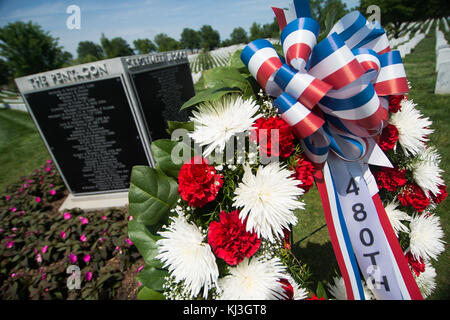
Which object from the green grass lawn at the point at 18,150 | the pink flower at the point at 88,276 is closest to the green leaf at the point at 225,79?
the pink flower at the point at 88,276

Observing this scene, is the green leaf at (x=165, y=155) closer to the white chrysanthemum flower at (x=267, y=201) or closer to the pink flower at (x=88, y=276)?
the white chrysanthemum flower at (x=267, y=201)

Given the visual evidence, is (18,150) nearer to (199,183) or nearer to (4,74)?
(199,183)

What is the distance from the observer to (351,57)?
2.54 ft

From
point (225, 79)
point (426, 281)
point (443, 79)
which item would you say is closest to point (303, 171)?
point (225, 79)

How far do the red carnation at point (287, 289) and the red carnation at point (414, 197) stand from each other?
825mm

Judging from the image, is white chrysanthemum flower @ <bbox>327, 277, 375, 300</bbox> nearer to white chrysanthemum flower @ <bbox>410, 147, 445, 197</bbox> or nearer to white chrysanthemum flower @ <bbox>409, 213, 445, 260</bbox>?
white chrysanthemum flower @ <bbox>409, 213, 445, 260</bbox>

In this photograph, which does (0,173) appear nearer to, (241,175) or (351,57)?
(241,175)

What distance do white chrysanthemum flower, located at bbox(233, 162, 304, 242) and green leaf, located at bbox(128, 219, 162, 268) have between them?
1.70 ft

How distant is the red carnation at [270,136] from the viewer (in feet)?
2.92

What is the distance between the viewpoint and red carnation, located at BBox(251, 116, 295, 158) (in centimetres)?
89

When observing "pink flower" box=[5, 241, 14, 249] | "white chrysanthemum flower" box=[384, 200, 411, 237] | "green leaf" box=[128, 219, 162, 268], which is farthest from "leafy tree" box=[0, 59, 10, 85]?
"white chrysanthemum flower" box=[384, 200, 411, 237]

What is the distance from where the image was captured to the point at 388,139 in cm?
116
